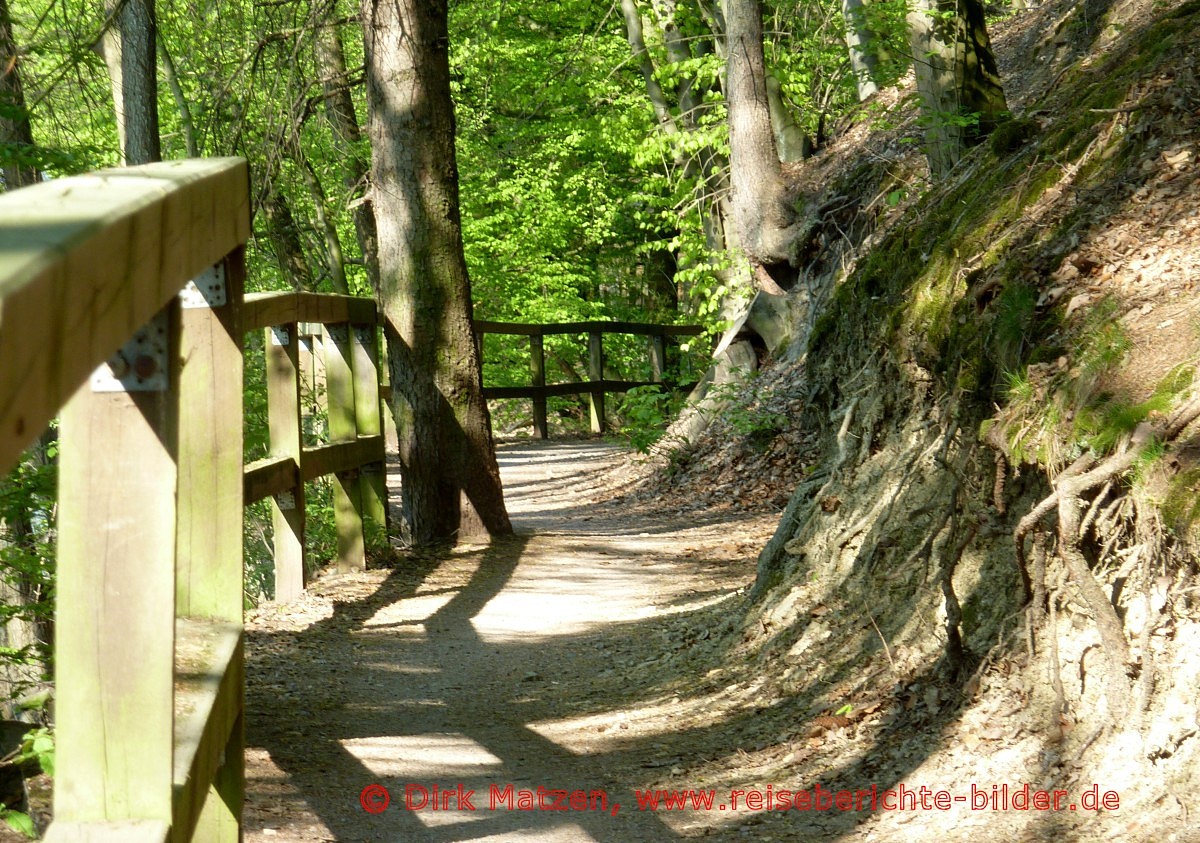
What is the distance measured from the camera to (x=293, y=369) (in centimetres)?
627

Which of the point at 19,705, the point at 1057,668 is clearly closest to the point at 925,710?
the point at 1057,668

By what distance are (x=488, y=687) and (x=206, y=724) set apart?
3370 mm

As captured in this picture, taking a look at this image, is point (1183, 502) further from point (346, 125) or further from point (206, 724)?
point (346, 125)

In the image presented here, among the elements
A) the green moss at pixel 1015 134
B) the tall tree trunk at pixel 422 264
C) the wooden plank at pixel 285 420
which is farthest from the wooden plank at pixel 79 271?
the tall tree trunk at pixel 422 264

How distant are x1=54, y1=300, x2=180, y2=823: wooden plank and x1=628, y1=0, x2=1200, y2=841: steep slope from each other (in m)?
2.30

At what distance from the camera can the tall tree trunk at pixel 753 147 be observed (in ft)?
42.4

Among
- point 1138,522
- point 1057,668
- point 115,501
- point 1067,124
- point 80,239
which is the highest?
point 1067,124

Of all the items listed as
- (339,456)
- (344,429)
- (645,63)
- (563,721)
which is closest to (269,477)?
(339,456)

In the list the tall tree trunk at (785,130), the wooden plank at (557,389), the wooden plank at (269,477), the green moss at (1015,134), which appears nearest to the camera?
the wooden plank at (269,477)

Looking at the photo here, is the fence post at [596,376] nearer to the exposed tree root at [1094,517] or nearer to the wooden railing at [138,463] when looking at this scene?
the exposed tree root at [1094,517]

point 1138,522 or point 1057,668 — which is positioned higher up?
point 1138,522

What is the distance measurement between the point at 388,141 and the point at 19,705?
5572 millimetres

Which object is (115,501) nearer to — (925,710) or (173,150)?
(925,710)

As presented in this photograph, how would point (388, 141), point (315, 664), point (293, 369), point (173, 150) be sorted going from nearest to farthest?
1. point (315, 664)
2. point (293, 369)
3. point (388, 141)
4. point (173, 150)
